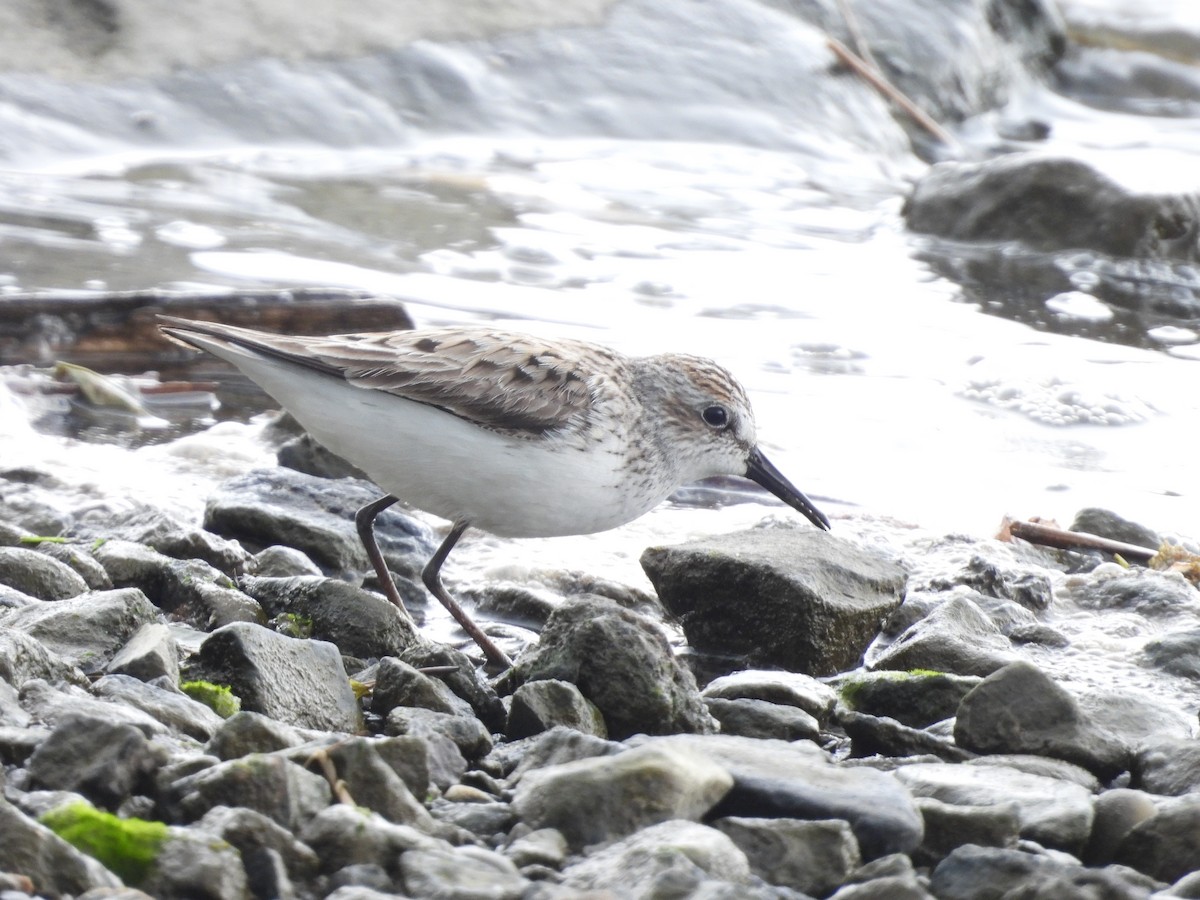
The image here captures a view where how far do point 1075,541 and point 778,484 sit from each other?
138 centimetres

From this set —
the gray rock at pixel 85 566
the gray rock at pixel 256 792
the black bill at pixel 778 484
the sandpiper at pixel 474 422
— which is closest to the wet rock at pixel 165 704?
the gray rock at pixel 256 792

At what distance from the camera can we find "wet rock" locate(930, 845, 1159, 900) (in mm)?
3105

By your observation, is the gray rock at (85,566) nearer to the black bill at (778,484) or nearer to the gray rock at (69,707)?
the gray rock at (69,707)

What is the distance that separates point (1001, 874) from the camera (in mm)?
3195

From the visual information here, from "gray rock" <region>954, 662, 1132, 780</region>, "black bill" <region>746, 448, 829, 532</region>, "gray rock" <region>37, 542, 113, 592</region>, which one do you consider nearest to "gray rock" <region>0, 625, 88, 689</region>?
"gray rock" <region>37, 542, 113, 592</region>

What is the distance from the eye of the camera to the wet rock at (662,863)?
2916 mm

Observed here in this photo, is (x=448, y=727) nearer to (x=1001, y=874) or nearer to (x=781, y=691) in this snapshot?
(x=781, y=691)

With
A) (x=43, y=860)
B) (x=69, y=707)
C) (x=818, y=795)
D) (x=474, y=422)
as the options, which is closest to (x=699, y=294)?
(x=474, y=422)

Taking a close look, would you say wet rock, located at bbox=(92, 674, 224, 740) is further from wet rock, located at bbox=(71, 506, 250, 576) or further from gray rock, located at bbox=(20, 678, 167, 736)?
wet rock, located at bbox=(71, 506, 250, 576)

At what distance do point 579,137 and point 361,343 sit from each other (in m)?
8.89

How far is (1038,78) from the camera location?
58.3 feet

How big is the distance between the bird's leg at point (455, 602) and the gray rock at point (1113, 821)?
2.01 m

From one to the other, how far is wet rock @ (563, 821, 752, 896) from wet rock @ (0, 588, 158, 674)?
5.67 feet

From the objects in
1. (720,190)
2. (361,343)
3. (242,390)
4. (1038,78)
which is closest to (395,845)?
(361,343)
